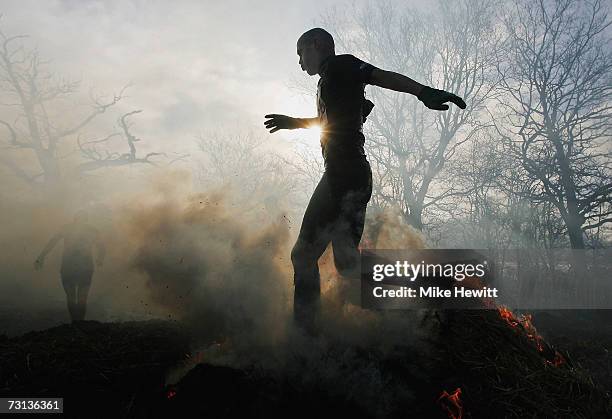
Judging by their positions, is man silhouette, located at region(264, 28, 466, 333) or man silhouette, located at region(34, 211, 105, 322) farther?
man silhouette, located at region(34, 211, 105, 322)

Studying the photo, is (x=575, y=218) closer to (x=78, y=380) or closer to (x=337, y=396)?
(x=337, y=396)

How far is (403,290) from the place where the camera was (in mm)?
3236

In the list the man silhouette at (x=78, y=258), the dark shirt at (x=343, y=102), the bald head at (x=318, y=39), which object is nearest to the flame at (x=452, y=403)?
the dark shirt at (x=343, y=102)

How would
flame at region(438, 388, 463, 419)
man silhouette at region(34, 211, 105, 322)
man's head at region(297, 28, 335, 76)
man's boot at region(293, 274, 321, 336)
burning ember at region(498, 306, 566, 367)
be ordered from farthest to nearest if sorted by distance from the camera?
man silhouette at region(34, 211, 105, 322) < burning ember at region(498, 306, 566, 367) < man's head at region(297, 28, 335, 76) < man's boot at region(293, 274, 321, 336) < flame at region(438, 388, 463, 419)

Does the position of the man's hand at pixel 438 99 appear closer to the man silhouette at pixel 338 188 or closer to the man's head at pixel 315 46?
the man silhouette at pixel 338 188

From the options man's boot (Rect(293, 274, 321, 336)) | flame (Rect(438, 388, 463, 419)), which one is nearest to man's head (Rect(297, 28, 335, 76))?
man's boot (Rect(293, 274, 321, 336))

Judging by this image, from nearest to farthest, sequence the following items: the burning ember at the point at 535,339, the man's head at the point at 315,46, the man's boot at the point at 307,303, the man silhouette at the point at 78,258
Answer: the man's boot at the point at 307,303 < the man's head at the point at 315,46 < the burning ember at the point at 535,339 < the man silhouette at the point at 78,258

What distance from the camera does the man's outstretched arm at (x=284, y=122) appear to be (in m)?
3.00

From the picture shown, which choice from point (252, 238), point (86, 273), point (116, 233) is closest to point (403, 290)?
point (252, 238)

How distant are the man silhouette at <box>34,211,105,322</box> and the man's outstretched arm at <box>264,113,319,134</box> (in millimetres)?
4613

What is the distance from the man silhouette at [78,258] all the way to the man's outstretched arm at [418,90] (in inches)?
215

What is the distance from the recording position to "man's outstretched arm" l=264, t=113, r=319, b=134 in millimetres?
2998

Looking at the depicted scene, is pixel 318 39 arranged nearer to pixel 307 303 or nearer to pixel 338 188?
pixel 338 188

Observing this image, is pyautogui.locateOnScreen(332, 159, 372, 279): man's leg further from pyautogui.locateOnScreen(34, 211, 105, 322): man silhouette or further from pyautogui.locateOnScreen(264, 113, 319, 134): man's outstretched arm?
pyautogui.locateOnScreen(34, 211, 105, 322): man silhouette
